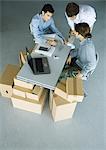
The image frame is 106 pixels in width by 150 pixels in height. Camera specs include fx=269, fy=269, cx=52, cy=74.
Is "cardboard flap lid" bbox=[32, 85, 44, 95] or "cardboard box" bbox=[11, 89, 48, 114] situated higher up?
"cardboard flap lid" bbox=[32, 85, 44, 95]

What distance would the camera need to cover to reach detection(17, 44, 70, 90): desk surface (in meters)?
2.62

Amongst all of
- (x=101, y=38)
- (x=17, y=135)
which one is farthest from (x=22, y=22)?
(x=17, y=135)

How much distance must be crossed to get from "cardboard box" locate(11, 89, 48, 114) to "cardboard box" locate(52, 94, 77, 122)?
0.49 ft

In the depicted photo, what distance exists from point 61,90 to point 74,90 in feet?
0.42

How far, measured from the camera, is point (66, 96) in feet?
8.59

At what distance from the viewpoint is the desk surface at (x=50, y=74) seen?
8.61 feet

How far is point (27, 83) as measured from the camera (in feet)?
8.83

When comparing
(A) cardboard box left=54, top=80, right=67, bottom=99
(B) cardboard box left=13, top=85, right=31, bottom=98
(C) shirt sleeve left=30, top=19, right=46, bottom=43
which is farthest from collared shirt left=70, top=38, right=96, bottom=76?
(B) cardboard box left=13, top=85, right=31, bottom=98

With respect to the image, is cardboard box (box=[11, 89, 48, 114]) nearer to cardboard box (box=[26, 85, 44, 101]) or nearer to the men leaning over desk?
cardboard box (box=[26, 85, 44, 101])

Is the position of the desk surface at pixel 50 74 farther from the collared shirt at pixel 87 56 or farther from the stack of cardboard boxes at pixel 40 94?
the collared shirt at pixel 87 56

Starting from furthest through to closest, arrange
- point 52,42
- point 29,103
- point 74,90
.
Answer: point 52,42
point 29,103
point 74,90

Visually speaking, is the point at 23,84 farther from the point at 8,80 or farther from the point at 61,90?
the point at 61,90

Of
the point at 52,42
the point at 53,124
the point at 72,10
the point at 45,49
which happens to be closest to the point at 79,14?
the point at 72,10

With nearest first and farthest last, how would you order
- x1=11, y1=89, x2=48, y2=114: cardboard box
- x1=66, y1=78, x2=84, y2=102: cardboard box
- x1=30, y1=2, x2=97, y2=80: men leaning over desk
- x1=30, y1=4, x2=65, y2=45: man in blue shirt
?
1. x1=66, y1=78, x2=84, y2=102: cardboard box
2. x1=30, y1=2, x2=97, y2=80: men leaning over desk
3. x1=11, y1=89, x2=48, y2=114: cardboard box
4. x1=30, y1=4, x2=65, y2=45: man in blue shirt
